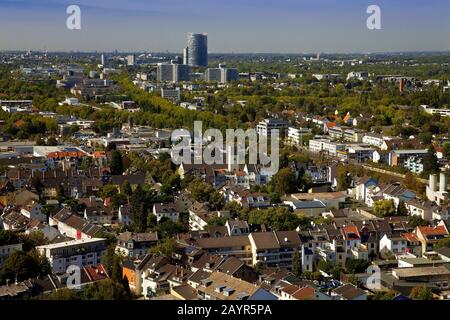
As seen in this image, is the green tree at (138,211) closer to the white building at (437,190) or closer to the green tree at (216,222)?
the green tree at (216,222)

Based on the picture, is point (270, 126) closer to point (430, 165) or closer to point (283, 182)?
point (430, 165)

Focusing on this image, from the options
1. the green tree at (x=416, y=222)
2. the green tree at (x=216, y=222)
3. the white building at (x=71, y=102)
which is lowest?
the green tree at (x=416, y=222)

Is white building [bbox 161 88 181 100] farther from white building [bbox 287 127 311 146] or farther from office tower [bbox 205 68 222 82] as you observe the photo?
white building [bbox 287 127 311 146]

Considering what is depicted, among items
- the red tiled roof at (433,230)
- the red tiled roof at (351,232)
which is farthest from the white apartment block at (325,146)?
the red tiled roof at (351,232)

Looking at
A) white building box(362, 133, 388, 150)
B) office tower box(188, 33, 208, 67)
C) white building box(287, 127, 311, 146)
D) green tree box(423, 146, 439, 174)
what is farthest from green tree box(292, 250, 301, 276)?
office tower box(188, 33, 208, 67)

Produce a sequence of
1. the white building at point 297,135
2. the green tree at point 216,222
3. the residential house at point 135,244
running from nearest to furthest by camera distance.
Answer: the residential house at point 135,244, the green tree at point 216,222, the white building at point 297,135
